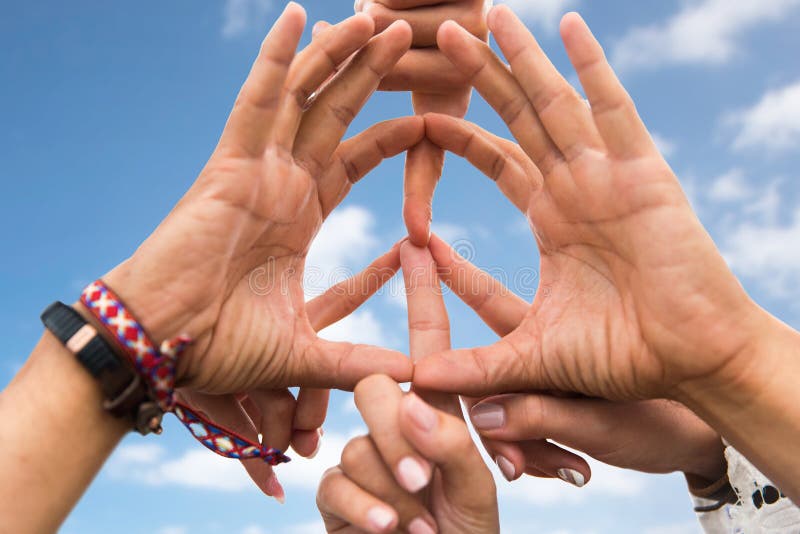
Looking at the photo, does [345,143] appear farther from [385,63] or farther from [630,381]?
[630,381]

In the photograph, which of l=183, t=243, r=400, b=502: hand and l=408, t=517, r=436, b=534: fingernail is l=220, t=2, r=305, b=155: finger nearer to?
l=183, t=243, r=400, b=502: hand

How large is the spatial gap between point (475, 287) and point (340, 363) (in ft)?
3.28

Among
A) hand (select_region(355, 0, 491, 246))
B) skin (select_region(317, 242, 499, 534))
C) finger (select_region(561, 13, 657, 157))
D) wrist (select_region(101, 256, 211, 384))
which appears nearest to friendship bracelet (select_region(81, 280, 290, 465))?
wrist (select_region(101, 256, 211, 384))

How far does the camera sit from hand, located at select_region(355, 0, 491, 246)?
3.51 m

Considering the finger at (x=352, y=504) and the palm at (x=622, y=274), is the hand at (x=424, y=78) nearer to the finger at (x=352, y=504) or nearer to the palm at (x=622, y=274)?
the palm at (x=622, y=274)

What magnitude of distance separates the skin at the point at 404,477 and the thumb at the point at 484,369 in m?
0.38

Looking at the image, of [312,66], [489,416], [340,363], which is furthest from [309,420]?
[312,66]

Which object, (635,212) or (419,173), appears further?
(419,173)

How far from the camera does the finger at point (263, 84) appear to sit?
106 inches

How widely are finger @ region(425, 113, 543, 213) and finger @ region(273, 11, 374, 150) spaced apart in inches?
29.2

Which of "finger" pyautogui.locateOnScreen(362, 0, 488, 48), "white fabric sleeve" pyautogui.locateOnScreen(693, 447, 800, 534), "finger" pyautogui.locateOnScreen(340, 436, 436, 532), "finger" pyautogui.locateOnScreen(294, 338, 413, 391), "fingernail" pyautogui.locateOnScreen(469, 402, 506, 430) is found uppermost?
"finger" pyautogui.locateOnScreen(362, 0, 488, 48)

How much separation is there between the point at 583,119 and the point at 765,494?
214 cm

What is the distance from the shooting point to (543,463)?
125 inches

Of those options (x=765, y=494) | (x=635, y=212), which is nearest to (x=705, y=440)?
(x=765, y=494)
